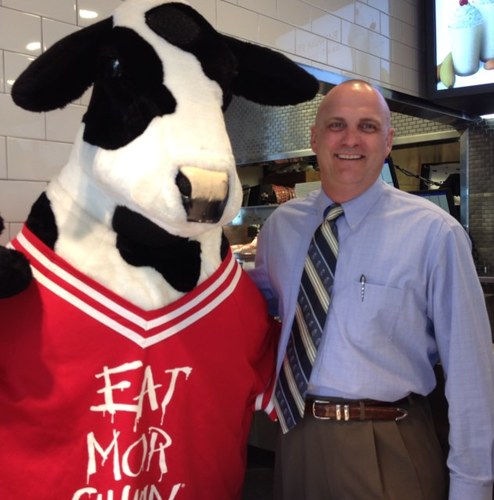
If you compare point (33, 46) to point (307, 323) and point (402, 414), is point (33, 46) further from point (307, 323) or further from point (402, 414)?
point (402, 414)

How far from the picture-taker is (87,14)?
149 centimetres

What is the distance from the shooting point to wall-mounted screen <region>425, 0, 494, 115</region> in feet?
8.37

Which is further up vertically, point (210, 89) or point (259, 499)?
point (210, 89)

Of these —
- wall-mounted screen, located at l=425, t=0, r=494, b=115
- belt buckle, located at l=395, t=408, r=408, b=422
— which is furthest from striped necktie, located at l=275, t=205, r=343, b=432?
wall-mounted screen, located at l=425, t=0, r=494, b=115

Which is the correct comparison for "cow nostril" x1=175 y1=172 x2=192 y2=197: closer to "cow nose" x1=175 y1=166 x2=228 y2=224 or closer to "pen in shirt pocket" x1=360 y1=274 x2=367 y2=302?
"cow nose" x1=175 y1=166 x2=228 y2=224

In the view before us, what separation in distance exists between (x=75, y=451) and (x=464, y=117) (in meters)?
2.78

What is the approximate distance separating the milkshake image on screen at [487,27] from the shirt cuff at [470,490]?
2009 mm

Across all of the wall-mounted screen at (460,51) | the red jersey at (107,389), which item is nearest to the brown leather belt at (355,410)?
the red jersey at (107,389)

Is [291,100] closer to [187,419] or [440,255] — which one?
[440,255]

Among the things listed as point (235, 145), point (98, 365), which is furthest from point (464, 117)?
point (98, 365)

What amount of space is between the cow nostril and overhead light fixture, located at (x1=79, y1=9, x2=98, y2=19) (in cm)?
91

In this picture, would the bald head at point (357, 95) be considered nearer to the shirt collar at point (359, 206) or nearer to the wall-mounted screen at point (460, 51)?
the shirt collar at point (359, 206)

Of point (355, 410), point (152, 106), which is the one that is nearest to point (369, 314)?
point (355, 410)

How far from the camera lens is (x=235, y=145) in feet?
12.1
